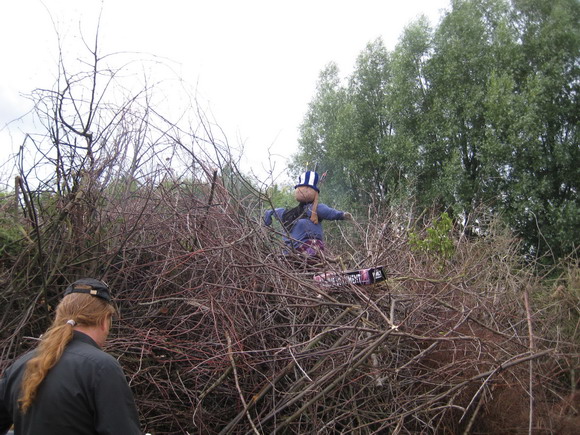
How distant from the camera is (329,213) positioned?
189 inches

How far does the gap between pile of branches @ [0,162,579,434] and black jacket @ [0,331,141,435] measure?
4.19ft

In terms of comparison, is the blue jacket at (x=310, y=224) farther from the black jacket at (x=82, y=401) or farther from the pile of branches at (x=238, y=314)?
the black jacket at (x=82, y=401)

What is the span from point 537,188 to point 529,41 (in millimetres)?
5749

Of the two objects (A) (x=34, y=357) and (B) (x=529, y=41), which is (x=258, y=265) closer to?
(A) (x=34, y=357)

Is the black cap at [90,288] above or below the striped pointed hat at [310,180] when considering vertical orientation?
below

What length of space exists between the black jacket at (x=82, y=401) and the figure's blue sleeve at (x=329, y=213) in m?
3.09

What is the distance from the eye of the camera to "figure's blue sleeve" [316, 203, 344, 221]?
471cm

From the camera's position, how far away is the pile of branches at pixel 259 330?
320cm

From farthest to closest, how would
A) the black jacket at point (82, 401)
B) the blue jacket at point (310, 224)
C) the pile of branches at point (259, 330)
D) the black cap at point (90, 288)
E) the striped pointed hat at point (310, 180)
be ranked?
the striped pointed hat at point (310, 180)
the blue jacket at point (310, 224)
the pile of branches at point (259, 330)
the black cap at point (90, 288)
the black jacket at point (82, 401)

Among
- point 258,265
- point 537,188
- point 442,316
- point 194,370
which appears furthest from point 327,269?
point 537,188

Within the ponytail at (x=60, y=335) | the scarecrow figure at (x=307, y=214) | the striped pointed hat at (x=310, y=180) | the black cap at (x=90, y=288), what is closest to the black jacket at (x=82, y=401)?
the ponytail at (x=60, y=335)

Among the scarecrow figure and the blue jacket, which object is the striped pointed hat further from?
the blue jacket


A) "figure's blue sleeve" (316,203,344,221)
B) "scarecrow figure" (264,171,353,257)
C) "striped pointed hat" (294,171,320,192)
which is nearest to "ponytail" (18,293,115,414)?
"scarecrow figure" (264,171,353,257)

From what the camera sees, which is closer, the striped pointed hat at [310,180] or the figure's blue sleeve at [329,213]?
the figure's blue sleeve at [329,213]
